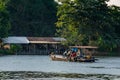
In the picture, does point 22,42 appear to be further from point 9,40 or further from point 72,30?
point 72,30

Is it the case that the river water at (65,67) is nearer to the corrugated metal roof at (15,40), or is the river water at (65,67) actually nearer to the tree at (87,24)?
the tree at (87,24)

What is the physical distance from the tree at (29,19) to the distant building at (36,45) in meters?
11.1

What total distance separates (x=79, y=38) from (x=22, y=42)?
1192 cm

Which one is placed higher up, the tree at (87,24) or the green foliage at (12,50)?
the tree at (87,24)

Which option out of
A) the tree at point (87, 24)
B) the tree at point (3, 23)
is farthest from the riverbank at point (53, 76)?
the tree at point (3, 23)

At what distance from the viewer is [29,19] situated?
123 metres

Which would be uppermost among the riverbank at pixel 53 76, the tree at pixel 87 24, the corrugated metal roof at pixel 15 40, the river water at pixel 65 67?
the tree at pixel 87 24

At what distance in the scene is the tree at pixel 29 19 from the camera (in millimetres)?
120938

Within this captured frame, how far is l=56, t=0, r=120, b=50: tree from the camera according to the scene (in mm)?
100000

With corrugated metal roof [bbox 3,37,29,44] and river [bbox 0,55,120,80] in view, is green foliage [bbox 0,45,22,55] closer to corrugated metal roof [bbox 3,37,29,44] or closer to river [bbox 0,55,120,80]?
corrugated metal roof [bbox 3,37,29,44]

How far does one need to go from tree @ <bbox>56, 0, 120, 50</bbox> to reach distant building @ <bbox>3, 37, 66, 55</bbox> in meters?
5.17

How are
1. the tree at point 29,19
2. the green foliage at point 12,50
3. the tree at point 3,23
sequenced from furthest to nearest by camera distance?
the tree at point 29,19, the tree at point 3,23, the green foliage at point 12,50

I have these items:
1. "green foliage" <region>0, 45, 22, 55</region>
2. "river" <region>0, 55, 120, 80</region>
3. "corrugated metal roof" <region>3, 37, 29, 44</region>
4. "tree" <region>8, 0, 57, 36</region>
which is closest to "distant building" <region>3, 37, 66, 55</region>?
"corrugated metal roof" <region>3, 37, 29, 44</region>

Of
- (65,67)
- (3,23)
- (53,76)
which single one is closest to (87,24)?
(3,23)
